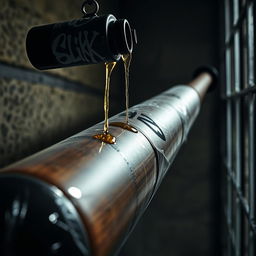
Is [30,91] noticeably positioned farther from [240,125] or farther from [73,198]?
[240,125]

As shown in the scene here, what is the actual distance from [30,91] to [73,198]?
0.96 meters

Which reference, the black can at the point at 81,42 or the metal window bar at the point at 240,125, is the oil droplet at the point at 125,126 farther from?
the metal window bar at the point at 240,125

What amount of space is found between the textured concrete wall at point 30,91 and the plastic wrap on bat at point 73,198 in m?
0.66

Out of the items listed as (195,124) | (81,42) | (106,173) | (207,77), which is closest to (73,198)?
(106,173)

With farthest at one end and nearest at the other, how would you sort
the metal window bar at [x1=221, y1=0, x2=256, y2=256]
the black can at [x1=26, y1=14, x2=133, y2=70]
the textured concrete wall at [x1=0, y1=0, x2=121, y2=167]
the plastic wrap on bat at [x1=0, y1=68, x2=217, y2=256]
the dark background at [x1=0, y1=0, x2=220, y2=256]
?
the dark background at [x1=0, y1=0, x2=220, y2=256], the metal window bar at [x1=221, y1=0, x2=256, y2=256], the textured concrete wall at [x1=0, y1=0, x2=121, y2=167], the black can at [x1=26, y1=14, x2=133, y2=70], the plastic wrap on bat at [x1=0, y1=68, x2=217, y2=256]

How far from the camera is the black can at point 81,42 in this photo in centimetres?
46

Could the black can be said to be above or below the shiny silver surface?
above

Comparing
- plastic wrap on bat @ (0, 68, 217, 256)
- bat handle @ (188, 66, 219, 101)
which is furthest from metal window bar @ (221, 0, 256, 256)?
plastic wrap on bat @ (0, 68, 217, 256)

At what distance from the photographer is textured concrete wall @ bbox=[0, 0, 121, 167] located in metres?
1.05

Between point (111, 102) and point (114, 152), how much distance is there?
197cm

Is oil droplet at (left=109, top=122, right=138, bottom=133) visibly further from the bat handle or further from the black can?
the bat handle

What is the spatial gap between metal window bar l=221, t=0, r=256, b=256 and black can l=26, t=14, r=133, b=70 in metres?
0.85

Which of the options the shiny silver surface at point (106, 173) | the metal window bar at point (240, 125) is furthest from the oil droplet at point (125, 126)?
the metal window bar at point (240, 125)

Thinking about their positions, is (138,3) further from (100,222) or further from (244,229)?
(100,222)
